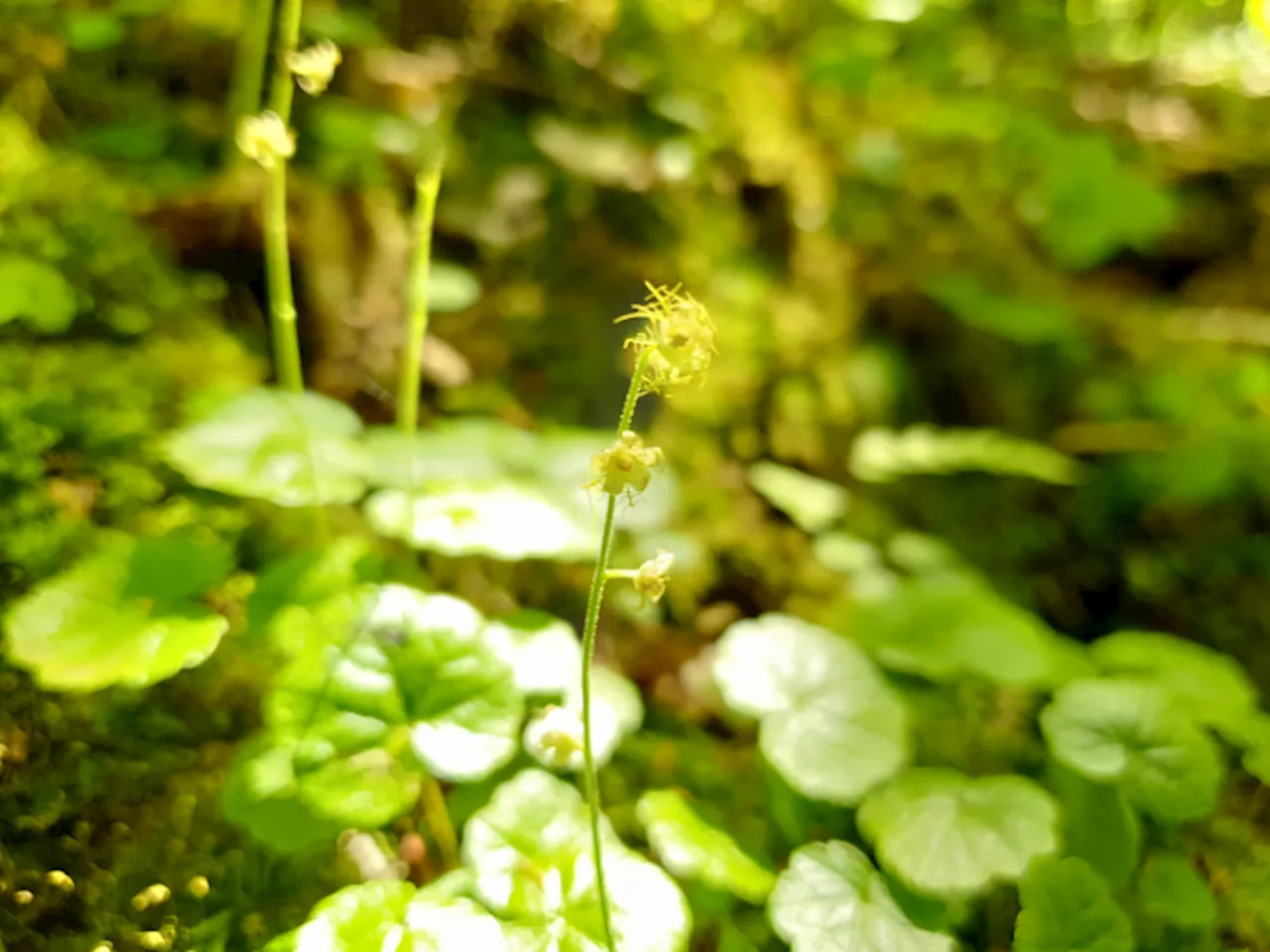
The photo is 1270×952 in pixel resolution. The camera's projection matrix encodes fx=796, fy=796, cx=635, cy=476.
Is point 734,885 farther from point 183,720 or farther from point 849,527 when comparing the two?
point 849,527

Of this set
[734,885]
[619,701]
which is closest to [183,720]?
[619,701]

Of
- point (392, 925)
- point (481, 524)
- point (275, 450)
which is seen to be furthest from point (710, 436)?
point (392, 925)

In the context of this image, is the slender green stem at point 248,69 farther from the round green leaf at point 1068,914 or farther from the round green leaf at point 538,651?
the round green leaf at point 1068,914

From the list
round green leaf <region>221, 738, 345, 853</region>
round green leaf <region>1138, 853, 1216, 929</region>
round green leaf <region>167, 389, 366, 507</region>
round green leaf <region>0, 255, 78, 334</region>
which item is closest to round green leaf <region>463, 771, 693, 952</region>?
round green leaf <region>221, 738, 345, 853</region>

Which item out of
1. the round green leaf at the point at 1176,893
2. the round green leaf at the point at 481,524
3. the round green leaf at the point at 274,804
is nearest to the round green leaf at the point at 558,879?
the round green leaf at the point at 274,804

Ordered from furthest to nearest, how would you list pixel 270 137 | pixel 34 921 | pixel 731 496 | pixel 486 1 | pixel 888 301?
pixel 888 301
pixel 486 1
pixel 731 496
pixel 270 137
pixel 34 921

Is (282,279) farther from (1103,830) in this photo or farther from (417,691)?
(1103,830)
